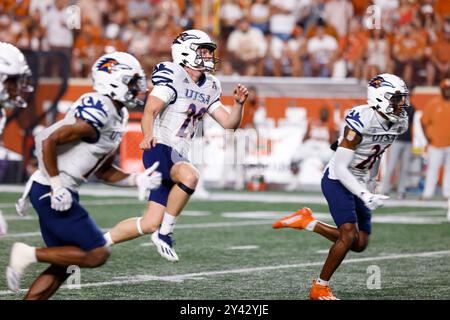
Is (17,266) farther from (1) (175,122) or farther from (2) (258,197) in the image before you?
(2) (258,197)

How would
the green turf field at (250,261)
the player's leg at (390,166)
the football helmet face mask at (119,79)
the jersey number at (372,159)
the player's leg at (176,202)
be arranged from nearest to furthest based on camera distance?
the football helmet face mask at (119,79), the green turf field at (250,261), the jersey number at (372,159), the player's leg at (176,202), the player's leg at (390,166)

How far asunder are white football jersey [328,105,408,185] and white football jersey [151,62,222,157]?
1118mm

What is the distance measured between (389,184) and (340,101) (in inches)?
77.2

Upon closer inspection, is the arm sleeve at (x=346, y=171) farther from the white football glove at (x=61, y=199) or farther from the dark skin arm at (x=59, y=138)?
the white football glove at (x=61, y=199)

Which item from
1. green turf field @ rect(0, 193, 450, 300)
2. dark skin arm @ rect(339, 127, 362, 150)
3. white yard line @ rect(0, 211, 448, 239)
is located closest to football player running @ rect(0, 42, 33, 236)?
green turf field @ rect(0, 193, 450, 300)

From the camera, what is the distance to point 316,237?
10711 mm

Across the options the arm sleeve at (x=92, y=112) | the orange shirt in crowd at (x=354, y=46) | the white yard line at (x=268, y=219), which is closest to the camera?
the arm sleeve at (x=92, y=112)

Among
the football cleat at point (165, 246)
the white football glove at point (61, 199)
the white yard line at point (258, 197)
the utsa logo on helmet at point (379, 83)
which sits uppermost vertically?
the utsa logo on helmet at point (379, 83)

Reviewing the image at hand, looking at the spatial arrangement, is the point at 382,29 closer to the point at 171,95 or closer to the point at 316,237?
the point at 316,237

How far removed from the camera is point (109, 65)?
5.73 m

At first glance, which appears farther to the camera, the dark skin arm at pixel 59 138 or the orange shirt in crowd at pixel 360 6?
the orange shirt in crowd at pixel 360 6

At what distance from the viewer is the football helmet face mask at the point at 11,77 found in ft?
19.2

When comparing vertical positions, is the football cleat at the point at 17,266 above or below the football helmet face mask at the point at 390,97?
below

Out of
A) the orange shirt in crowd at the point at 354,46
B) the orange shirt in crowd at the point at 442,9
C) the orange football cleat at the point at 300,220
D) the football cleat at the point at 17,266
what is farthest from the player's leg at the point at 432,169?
the football cleat at the point at 17,266
